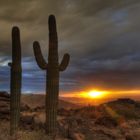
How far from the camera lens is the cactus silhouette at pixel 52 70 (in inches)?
803

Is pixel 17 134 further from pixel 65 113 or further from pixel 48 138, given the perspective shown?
pixel 65 113

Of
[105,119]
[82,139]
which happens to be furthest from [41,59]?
[105,119]

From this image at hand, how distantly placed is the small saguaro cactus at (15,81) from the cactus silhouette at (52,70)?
1081mm

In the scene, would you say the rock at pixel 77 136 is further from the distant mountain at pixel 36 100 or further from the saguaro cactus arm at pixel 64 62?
the distant mountain at pixel 36 100

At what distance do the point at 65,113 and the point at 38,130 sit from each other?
8654mm

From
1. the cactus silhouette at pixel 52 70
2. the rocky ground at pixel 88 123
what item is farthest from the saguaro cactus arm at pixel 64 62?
the rocky ground at pixel 88 123

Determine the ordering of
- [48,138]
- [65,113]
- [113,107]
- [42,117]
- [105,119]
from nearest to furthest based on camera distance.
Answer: [48,138] → [42,117] → [105,119] → [65,113] → [113,107]

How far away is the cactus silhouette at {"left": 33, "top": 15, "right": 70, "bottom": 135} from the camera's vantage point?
2039 cm

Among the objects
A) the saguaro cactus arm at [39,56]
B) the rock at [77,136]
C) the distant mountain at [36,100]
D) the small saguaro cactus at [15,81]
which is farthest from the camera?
the distant mountain at [36,100]

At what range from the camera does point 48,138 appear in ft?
64.7

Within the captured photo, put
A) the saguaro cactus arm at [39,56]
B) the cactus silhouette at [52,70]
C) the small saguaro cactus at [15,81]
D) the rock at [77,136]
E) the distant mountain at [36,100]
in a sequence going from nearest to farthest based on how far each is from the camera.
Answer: the cactus silhouette at [52,70] → the rock at [77,136] → the saguaro cactus arm at [39,56] → the small saguaro cactus at [15,81] → the distant mountain at [36,100]

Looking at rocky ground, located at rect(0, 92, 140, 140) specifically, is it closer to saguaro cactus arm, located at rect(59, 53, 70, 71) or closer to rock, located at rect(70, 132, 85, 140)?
rock, located at rect(70, 132, 85, 140)

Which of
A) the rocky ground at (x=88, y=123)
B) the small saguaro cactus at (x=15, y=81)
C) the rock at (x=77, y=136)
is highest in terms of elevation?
the small saguaro cactus at (x=15, y=81)

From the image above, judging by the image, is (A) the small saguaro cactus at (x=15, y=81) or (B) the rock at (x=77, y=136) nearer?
(B) the rock at (x=77, y=136)
